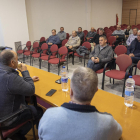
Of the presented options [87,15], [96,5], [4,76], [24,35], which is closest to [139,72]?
[4,76]

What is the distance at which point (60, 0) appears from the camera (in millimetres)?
Answer: 7605

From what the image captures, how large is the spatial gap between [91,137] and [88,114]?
119mm

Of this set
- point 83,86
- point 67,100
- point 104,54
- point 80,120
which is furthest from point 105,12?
point 80,120

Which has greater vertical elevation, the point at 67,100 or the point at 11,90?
the point at 11,90

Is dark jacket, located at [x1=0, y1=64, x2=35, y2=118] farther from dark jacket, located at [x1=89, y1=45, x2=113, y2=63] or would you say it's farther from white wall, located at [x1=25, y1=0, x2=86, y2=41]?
white wall, located at [x1=25, y1=0, x2=86, y2=41]

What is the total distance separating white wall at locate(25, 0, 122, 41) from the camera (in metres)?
6.75

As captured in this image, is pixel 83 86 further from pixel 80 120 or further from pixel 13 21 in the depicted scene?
pixel 13 21

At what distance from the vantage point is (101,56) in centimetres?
352

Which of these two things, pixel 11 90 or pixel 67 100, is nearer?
pixel 11 90

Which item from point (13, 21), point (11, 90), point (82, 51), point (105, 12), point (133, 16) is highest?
point (105, 12)

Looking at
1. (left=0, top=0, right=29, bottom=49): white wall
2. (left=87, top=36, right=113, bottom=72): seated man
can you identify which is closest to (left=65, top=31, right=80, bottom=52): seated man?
(left=87, top=36, right=113, bottom=72): seated man

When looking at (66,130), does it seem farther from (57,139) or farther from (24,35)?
(24,35)

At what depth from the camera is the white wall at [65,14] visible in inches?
266

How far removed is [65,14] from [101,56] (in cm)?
546
